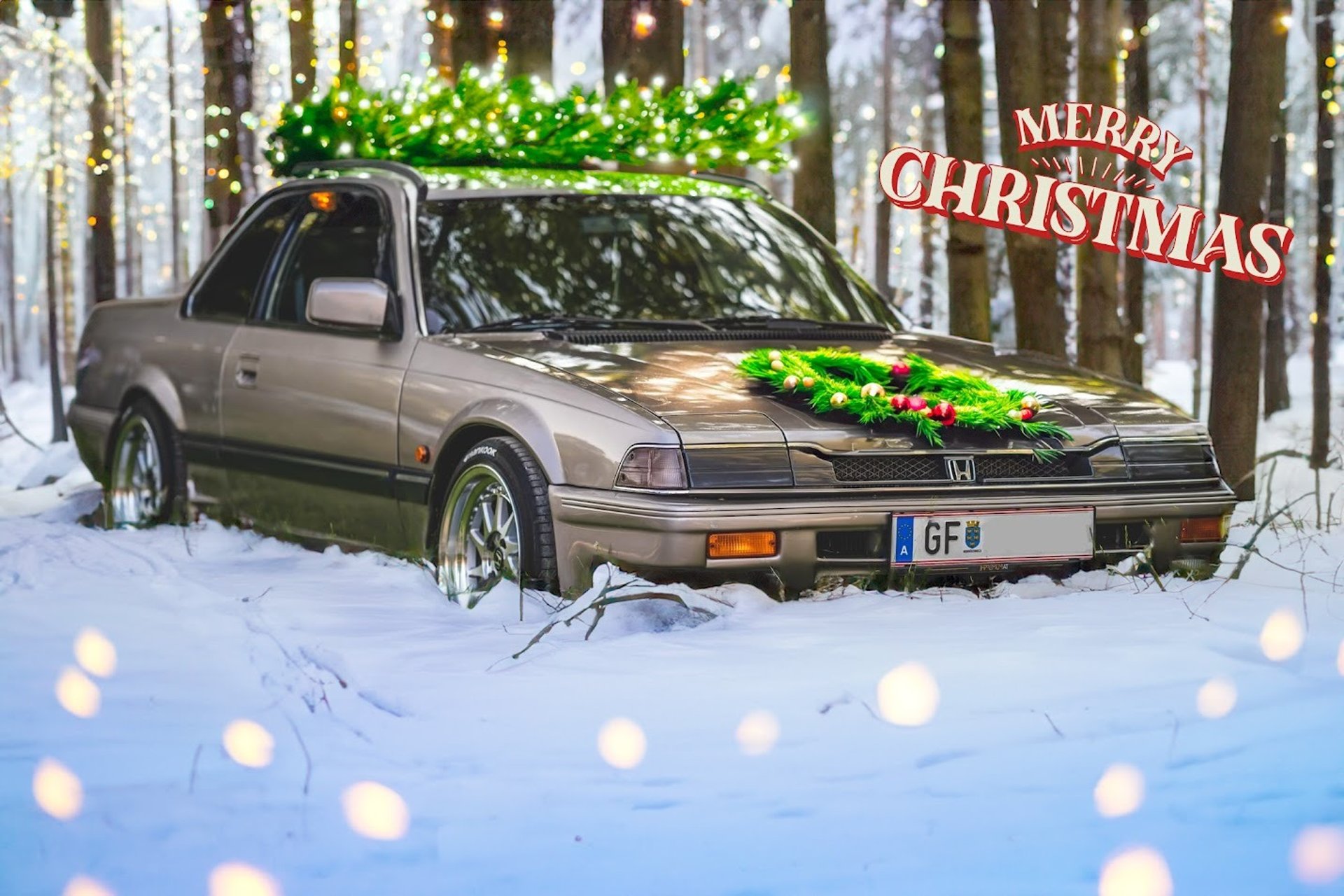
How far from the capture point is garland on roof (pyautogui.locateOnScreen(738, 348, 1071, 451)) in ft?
17.1

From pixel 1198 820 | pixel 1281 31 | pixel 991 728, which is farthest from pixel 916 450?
pixel 1281 31

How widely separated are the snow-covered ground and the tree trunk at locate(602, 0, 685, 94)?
583cm

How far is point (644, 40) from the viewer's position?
1085 cm

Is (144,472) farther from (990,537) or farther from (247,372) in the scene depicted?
(990,537)

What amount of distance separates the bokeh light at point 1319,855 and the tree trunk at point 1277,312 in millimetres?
15224

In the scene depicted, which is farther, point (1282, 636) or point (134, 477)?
point (134, 477)

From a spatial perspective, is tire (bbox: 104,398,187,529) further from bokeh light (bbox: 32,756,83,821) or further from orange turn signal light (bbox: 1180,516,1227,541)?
orange turn signal light (bbox: 1180,516,1227,541)

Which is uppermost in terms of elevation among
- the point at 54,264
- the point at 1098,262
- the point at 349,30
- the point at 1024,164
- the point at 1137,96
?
the point at 349,30

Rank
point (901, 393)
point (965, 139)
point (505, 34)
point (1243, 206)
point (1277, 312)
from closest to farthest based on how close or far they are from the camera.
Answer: point (901, 393), point (1243, 206), point (505, 34), point (965, 139), point (1277, 312)

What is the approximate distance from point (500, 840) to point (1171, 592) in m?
2.79

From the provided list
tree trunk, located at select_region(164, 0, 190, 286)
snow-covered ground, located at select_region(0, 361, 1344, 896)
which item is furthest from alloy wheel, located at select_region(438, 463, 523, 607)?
tree trunk, located at select_region(164, 0, 190, 286)

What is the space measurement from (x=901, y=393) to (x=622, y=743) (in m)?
1.93

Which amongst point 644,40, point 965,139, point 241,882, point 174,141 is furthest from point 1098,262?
point 174,141

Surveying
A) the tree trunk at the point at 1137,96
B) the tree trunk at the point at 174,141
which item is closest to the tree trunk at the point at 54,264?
the tree trunk at the point at 174,141
